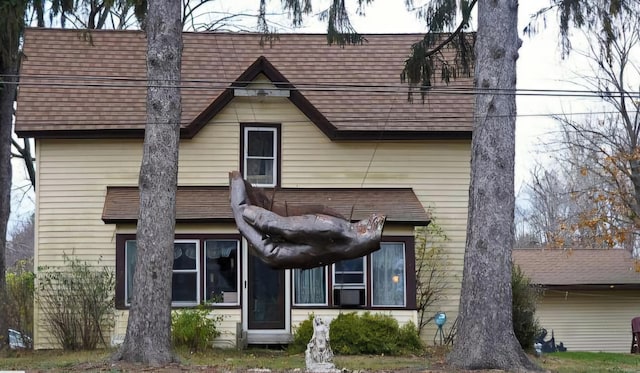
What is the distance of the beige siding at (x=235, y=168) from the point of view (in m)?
22.7

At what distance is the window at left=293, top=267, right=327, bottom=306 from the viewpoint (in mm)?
22078

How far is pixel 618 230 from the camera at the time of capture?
31250 mm

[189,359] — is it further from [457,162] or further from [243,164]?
[457,162]

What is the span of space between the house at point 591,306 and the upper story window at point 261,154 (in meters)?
12.5

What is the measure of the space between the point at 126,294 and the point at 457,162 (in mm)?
8230

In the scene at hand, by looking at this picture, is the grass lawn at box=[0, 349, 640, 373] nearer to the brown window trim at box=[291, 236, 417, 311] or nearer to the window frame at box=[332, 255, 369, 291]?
the brown window trim at box=[291, 236, 417, 311]

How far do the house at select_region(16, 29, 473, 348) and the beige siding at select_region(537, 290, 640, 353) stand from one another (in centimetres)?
1065

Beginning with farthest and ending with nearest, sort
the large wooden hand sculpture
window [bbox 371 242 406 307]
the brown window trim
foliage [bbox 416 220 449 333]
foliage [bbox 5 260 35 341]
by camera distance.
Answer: foliage [bbox 416 220 449 333] < window [bbox 371 242 406 307] < foliage [bbox 5 260 35 341] < the brown window trim < the large wooden hand sculpture

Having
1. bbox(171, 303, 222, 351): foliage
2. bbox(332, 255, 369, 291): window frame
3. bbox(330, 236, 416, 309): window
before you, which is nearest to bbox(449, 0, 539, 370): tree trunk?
bbox(330, 236, 416, 309): window

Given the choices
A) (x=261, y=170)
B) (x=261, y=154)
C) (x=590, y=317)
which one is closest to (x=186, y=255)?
(x=261, y=170)

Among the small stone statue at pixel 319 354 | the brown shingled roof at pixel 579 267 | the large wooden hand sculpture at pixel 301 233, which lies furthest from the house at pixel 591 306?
the large wooden hand sculpture at pixel 301 233

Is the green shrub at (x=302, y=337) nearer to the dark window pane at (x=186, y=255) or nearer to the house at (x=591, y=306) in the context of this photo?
the dark window pane at (x=186, y=255)

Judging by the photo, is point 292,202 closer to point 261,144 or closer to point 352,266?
point 261,144

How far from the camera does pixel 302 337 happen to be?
68.3ft
